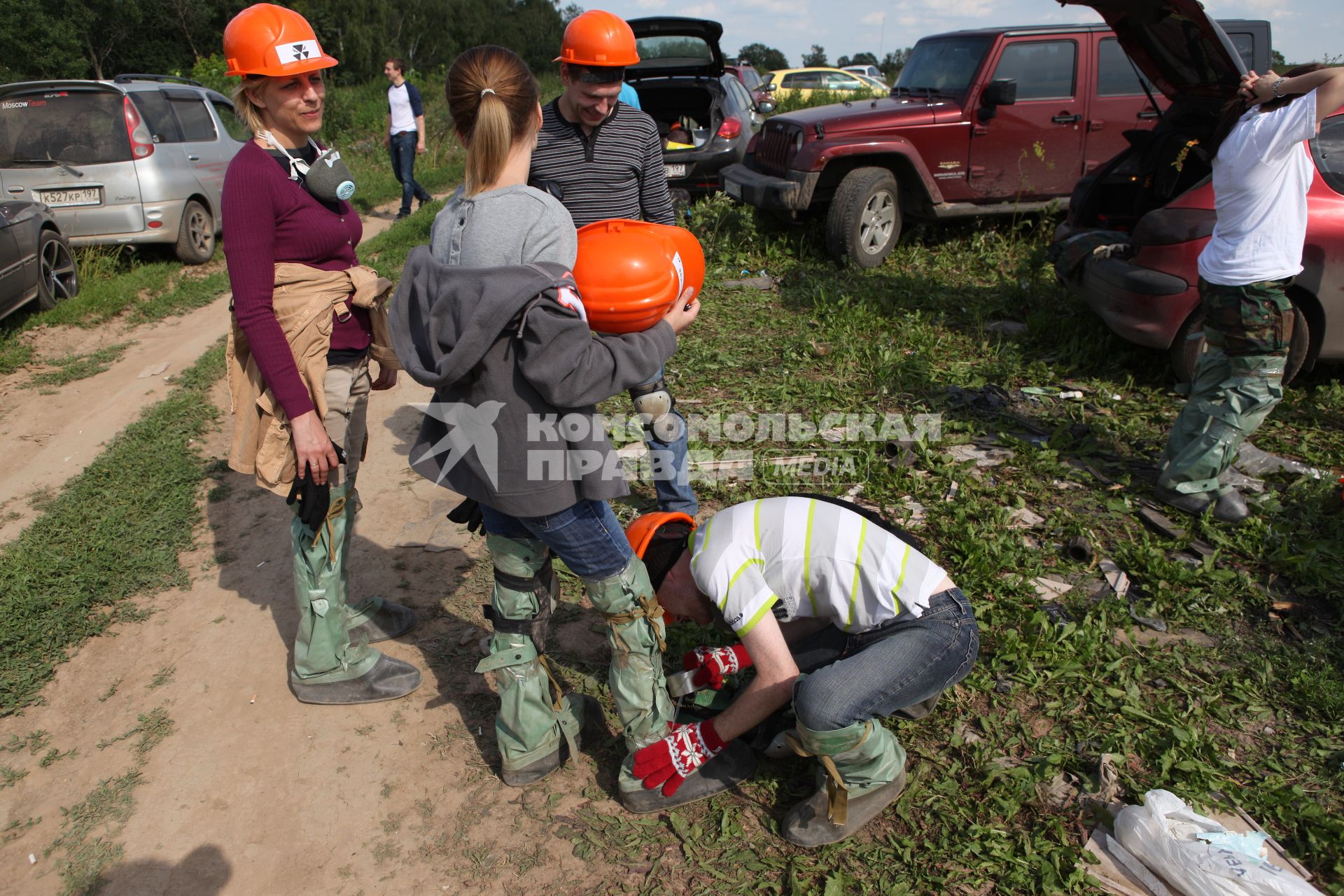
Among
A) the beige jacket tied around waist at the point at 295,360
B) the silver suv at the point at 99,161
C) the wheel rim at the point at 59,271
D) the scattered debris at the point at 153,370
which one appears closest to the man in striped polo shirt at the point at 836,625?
the beige jacket tied around waist at the point at 295,360

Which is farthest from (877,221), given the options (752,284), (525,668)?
(525,668)

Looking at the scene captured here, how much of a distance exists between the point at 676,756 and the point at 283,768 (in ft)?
4.14

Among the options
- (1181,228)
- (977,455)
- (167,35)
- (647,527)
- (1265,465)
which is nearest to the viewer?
(647,527)

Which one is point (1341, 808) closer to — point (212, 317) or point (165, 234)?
point (212, 317)

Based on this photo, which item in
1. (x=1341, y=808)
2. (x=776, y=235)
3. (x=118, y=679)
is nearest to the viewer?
(x=1341, y=808)

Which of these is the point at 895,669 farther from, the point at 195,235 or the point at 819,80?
the point at 819,80

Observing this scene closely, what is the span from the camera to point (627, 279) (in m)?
2.00

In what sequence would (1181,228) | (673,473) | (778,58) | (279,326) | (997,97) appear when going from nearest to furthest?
1. (279,326)
2. (673,473)
3. (1181,228)
4. (997,97)
5. (778,58)

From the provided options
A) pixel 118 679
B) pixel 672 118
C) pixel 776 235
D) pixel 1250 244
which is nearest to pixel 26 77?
pixel 672 118

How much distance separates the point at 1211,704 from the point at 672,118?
845cm

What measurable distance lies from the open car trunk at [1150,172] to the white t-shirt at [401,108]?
786 cm

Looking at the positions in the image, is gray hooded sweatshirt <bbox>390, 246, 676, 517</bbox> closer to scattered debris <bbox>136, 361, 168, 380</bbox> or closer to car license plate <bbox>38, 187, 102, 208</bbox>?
scattered debris <bbox>136, 361, 168, 380</bbox>

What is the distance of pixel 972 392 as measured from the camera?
4.97 metres

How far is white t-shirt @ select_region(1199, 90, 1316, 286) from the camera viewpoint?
3.38 meters
